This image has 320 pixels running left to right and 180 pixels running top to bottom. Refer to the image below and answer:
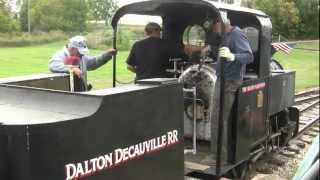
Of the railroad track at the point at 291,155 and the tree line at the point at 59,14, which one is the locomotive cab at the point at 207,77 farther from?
the tree line at the point at 59,14

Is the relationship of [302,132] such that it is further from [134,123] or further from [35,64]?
[134,123]

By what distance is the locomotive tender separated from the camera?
3.01 m

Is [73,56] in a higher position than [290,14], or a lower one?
lower

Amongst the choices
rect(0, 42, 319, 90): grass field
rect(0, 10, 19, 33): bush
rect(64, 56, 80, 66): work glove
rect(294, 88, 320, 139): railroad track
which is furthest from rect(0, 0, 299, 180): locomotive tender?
rect(0, 10, 19, 33): bush

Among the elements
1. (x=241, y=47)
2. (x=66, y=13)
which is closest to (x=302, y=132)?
(x=241, y=47)

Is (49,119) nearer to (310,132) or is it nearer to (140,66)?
(140,66)

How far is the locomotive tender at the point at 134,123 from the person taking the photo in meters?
3.01

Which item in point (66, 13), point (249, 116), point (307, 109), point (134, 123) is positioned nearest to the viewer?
point (134, 123)

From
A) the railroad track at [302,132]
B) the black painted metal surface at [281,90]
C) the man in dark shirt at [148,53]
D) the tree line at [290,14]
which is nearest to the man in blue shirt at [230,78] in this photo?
the railroad track at [302,132]

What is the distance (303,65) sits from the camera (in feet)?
82.3

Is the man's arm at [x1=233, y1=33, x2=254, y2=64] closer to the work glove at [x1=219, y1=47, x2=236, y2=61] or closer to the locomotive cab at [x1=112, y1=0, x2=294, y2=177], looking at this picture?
the locomotive cab at [x1=112, y1=0, x2=294, y2=177]

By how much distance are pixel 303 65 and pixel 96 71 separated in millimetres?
15252

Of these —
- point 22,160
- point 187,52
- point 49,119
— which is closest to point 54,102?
point 49,119

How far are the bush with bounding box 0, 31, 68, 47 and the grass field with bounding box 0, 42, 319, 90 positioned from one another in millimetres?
247
